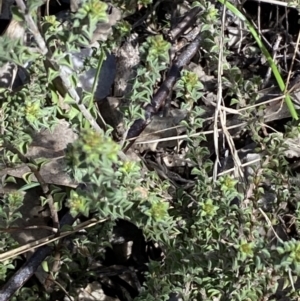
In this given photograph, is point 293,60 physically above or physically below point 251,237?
above

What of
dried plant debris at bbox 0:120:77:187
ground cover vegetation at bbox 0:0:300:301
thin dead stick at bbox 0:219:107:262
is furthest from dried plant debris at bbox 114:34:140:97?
thin dead stick at bbox 0:219:107:262

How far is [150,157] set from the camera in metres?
3.13

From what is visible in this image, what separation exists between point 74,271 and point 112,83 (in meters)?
1.05

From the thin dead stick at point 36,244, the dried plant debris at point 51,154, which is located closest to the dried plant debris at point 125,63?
the dried plant debris at point 51,154

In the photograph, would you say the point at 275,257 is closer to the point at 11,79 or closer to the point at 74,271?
the point at 74,271

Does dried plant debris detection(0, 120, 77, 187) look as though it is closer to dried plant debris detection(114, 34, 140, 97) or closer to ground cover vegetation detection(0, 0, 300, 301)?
ground cover vegetation detection(0, 0, 300, 301)

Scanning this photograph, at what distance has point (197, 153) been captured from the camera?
2.62 metres

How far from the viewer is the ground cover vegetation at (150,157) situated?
6.82 ft

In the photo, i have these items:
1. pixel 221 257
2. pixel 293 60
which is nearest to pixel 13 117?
pixel 221 257

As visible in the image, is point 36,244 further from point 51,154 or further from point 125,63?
point 125,63

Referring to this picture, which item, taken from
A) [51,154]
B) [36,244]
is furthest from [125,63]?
[36,244]

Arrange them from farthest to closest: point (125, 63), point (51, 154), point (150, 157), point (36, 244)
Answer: point (125, 63) → point (150, 157) → point (51, 154) → point (36, 244)

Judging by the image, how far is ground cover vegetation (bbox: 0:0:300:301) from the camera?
81.9 inches

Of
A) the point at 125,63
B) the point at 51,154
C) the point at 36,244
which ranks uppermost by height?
the point at 125,63
